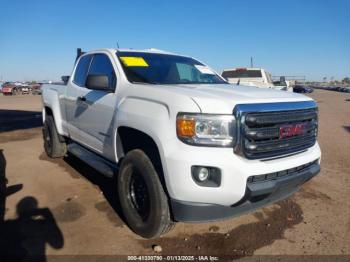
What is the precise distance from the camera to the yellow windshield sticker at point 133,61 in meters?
4.34

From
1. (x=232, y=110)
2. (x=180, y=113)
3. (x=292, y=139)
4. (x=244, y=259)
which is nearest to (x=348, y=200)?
(x=292, y=139)

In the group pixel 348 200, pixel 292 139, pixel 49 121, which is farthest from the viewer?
pixel 49 121

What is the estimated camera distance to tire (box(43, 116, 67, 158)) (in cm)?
641

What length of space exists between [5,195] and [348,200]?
4.77 metres

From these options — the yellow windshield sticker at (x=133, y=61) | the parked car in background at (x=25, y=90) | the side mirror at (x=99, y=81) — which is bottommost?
the parked car in background at (x=25, y=90)

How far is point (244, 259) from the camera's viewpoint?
3248mm

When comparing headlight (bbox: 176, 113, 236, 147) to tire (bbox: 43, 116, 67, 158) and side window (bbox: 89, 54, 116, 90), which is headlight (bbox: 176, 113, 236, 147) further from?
tire (bbox: 43, 116, 67, 158)

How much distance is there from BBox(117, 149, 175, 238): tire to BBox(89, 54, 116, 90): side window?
3.53 ft

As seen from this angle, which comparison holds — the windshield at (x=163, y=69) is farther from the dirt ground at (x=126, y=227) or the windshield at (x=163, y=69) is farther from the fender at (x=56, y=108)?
the fender at (x=56, y=108)

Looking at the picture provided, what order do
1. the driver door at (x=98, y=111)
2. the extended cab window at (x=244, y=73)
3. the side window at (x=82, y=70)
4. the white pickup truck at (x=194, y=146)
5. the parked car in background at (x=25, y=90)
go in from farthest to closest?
the parked car in background at (x=25, y=90)
the extended cab window at (x=244, y=73)
the side window at (x=82, y=70)
the driver door at (x=98, y=111)
the white pickup truck at (x=194, y=146)

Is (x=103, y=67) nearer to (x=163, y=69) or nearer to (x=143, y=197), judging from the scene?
(x=163, y=69)

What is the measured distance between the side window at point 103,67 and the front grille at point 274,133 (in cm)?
183

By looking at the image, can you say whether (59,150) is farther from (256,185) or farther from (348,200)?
(348,200)

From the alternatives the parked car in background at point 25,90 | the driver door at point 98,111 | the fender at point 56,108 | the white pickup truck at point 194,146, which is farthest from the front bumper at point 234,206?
the parked car in background at point 25,90
